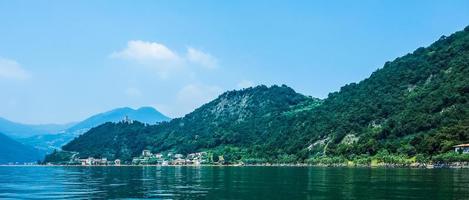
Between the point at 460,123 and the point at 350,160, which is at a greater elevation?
the point at 460,123

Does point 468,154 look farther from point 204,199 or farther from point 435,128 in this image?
point 204,199

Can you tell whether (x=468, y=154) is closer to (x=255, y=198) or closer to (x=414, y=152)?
(x=414, y=152)

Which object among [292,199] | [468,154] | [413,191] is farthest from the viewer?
[468,154]

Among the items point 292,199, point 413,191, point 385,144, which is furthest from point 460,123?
point 292,199

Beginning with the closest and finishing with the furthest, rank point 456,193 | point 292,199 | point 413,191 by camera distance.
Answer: point 292,199, point 456,193, point 413,191

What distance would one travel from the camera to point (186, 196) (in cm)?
5594

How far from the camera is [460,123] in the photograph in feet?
576

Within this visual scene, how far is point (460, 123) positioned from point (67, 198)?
150 m

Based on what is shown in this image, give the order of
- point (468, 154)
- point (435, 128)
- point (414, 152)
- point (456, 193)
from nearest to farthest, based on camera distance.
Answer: point (456, 193)
point (468, 154)
point (414, 152)
point (435, 128)

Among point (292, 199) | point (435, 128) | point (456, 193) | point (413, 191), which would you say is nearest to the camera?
point (292, 199)

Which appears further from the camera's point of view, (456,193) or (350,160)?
(350,160)

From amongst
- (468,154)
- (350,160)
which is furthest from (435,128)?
(468,154)

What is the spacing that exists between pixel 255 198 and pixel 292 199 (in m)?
3.71

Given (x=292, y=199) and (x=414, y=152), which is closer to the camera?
(x=292, y=199)
